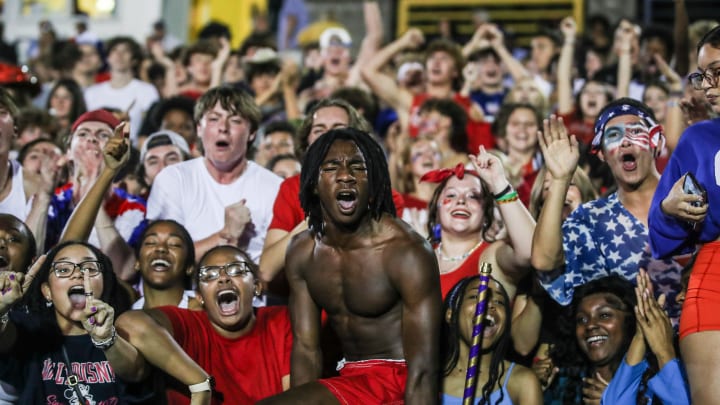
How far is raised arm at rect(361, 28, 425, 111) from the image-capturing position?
9.71m

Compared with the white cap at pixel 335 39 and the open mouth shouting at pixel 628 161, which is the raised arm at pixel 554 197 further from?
the white cap at pixel 335 39

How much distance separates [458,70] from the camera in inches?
389

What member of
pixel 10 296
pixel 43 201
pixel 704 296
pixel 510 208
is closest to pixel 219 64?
pixel 43 201

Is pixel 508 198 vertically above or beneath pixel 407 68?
beneath

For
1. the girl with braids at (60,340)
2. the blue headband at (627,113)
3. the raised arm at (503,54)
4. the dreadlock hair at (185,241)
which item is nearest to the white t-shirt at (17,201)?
the dreadlock hair at (185,241)

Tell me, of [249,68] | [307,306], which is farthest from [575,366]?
[249,68]

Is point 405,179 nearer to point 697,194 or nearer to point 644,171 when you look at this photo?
point 644,171

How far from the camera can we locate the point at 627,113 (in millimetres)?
6320

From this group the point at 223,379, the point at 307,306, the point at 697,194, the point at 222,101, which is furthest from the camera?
the point at 222,101

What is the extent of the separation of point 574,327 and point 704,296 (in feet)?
5.47

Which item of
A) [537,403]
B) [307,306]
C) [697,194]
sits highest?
[697,194]

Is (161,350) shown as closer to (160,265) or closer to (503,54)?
(160,265)

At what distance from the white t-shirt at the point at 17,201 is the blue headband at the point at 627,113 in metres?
3.21

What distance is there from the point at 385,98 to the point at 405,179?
1.81 metres
